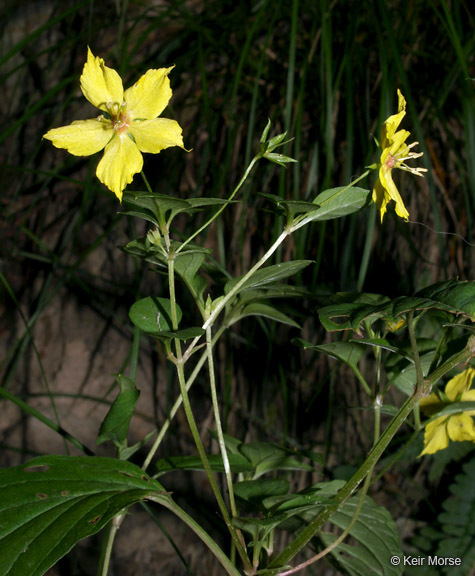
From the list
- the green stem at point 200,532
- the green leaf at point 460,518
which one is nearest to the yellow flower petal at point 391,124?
the green stem at point 200,532

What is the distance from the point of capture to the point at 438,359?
0.45 m

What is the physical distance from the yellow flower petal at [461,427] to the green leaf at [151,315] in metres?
0.30

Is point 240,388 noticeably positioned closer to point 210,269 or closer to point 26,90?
point 210,269

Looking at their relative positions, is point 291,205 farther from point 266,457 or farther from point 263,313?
point 266,457

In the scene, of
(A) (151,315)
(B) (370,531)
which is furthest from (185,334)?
(B) (370,531)

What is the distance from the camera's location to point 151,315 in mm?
465

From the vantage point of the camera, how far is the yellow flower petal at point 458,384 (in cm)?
57

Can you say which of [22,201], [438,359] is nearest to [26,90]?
[22,201]

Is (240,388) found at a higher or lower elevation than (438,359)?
lower

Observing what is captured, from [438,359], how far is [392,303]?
112mm

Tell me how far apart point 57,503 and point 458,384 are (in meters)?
0.40

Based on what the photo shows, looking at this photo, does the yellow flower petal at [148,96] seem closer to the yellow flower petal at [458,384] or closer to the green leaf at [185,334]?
the green leaf at [185,334]

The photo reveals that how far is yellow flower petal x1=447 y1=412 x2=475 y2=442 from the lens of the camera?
0.56 m

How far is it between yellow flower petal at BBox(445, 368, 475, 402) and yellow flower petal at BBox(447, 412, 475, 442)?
0.02 m
